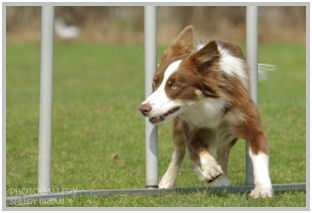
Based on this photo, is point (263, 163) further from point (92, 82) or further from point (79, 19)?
point (79, 19)

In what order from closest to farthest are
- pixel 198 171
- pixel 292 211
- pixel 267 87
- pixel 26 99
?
pixel 292 211 → pixel 198 171 → pixel 26 99 → pixel 267 87

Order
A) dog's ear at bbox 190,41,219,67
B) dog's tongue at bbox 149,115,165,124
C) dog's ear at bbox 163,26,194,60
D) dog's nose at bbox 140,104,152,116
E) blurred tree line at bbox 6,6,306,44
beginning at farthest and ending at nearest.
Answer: blurred tree line at bbox 6,6,306,44, dog's ear at bbox 163,26,194,60, dog's ear at bbox 190,41,219,67, dog's tongue at bbox 149,115,165,124, dog's nose at bbox 140,104,152,116

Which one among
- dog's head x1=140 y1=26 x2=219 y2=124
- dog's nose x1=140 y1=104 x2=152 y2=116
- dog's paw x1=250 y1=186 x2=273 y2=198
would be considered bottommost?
dog's paw x1=250 y1=186 x2=273 y2=198

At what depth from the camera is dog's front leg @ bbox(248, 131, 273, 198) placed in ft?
18.0

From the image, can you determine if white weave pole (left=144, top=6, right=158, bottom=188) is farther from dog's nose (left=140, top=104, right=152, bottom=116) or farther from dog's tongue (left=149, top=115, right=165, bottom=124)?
dog's nose (left=140, top=104, right=152, bottom=116)

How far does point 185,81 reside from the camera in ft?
18.1

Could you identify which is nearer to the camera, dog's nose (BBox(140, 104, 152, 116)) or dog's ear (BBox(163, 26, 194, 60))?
dog's nose (BBox(140, 104, 152, 116))

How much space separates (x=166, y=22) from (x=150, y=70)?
1848 cm

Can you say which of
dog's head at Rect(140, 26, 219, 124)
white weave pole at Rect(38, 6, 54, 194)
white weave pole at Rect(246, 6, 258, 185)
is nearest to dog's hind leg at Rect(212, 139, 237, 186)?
white weave pole at Rect(246, 6, 258, 185)

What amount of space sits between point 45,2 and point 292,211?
278cm

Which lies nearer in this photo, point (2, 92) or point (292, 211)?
point (292, 211)

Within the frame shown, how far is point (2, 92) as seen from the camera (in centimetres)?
529

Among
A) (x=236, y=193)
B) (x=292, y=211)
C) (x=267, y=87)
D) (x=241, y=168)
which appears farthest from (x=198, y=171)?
(x=267, y=87)

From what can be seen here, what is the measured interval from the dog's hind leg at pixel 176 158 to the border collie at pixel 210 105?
0.37 meters
